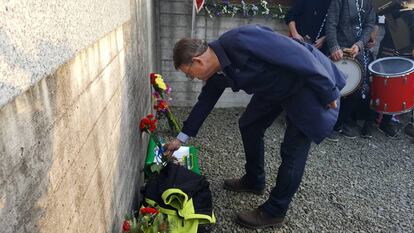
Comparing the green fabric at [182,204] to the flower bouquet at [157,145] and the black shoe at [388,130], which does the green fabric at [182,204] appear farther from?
the black shoe at [388,130]

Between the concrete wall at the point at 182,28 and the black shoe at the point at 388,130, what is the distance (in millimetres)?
1970

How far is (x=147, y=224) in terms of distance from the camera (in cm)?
186

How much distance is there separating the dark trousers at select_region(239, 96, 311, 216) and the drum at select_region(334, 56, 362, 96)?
6.26ft

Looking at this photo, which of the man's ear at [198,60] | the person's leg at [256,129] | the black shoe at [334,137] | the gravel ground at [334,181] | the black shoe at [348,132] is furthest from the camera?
the black shoe at [348,132]

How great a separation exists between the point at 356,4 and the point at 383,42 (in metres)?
0.98

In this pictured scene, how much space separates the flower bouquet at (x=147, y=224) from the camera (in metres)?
1.80

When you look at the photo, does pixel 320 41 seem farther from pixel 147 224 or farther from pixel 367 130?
pixel 147 224

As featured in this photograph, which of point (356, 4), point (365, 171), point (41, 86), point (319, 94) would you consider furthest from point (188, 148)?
point (356, 4)

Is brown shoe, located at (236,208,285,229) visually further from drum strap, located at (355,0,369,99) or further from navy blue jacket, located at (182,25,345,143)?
drum strap, located at (355,0,369,99)

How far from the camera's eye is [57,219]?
95 cm

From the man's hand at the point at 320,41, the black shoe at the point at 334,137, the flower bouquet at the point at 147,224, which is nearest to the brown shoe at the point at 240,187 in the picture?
the flower bouquet at the point at 147,224

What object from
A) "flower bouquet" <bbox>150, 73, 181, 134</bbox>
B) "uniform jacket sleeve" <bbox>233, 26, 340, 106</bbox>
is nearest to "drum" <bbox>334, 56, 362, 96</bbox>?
"flower bouquet" <bbox>150, 73, 181, 134</bbox>

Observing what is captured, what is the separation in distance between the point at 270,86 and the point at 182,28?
119 inches

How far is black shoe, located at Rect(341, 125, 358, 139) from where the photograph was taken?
4559mm
